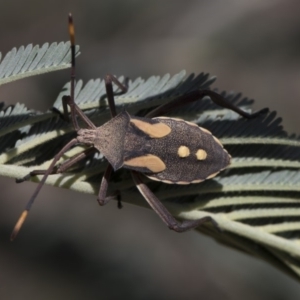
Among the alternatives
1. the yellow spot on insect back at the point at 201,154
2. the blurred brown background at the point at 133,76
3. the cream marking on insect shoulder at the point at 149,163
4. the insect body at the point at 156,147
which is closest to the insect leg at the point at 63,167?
the insect body at the point at 156,147

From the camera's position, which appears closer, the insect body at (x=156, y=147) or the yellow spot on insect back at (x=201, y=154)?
the insect body at (x=156, y=147)

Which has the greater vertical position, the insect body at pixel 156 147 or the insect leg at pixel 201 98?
the insect leg at pixel 201 98

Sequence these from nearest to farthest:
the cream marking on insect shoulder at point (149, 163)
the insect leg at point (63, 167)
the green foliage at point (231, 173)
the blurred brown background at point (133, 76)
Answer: the insect leg at point (63, 167)
the green foliage at point (231, 173)
the cream marking on insect shoulder at point (149, 163)
the blurred brown background at point (133, 76)

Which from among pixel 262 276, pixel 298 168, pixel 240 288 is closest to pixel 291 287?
pixel 262 276

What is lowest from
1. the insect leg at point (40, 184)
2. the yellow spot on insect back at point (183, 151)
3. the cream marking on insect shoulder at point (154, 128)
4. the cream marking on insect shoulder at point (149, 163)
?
the insect leg at point (40, 184)

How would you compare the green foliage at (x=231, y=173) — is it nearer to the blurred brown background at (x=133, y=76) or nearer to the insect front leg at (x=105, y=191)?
the insect front leg at (x=105, y=191)

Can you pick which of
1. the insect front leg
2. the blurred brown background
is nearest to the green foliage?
the insect front leg
